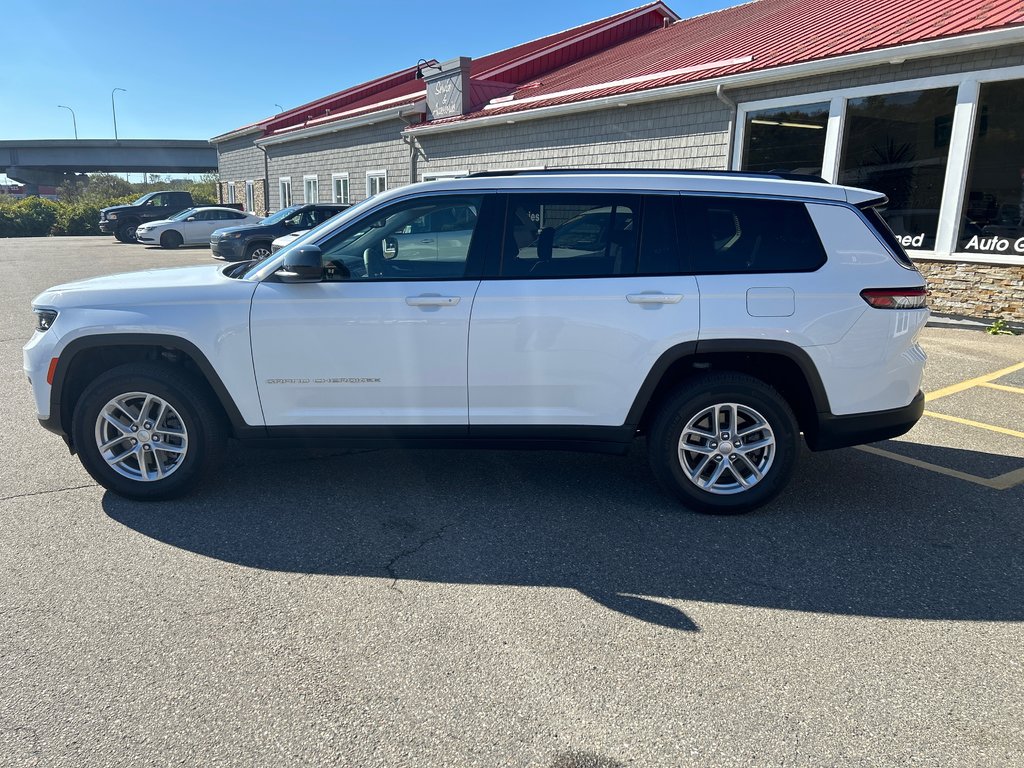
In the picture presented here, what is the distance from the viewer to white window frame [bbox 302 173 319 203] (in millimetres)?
25906

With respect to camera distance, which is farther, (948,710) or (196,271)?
(196,271)

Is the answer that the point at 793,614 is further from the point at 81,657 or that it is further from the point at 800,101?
the point at 800,101

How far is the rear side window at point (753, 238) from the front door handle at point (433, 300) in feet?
4.37

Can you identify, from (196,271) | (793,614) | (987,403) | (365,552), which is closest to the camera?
(793,614)

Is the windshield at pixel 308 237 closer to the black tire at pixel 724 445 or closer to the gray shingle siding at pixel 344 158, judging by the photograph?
the black tire at pixel 724 445

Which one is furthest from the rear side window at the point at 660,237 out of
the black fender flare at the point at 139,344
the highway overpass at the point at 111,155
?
the highway overpass at the point at 111,155

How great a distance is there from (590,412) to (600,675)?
1630 mm

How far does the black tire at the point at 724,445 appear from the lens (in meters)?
4.13

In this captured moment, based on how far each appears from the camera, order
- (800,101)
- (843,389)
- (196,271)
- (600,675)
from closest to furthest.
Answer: (600,675) → (843,389) → (196,271) → (800,101)

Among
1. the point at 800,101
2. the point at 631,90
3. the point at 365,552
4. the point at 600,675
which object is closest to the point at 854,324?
the point at 600,675

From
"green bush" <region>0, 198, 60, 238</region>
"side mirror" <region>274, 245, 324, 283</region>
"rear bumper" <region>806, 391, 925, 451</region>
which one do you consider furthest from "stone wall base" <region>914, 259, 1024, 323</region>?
"green bush" <region>0, 198, 60, 238</region>

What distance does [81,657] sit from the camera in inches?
115

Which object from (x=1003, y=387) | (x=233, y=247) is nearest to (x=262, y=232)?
(x=233, y=247)

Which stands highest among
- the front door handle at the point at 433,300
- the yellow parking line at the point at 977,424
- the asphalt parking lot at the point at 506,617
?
the front door handle at the point at 433,300
